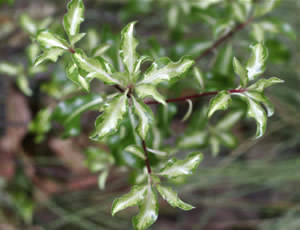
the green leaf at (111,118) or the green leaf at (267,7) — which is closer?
the green leaf at (111,118)

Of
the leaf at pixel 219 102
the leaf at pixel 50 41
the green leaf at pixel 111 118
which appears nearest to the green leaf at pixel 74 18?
→ the leaf at pixel 50 41

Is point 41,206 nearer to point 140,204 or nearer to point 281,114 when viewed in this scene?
point 140,204

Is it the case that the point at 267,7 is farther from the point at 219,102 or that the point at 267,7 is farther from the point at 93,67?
the point at 93,67

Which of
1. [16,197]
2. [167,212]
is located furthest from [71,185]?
[167,212]

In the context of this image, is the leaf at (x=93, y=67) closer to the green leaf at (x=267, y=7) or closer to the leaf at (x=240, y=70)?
the leaf at (x=240, y=70)

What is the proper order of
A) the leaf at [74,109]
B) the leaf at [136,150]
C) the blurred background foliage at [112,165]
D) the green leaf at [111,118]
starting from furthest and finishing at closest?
the blurred background foliage at [112,165], the leaf at [74,109], the leaf at [136,150], the green leaf at [111,118]

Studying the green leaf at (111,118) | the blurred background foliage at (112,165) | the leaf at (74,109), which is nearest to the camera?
the green leaf at (111,118)

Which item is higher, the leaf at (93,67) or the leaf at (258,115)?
the leaf at (93,67)
